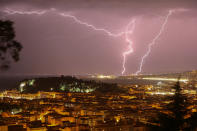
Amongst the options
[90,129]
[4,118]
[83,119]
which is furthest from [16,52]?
[83,119]

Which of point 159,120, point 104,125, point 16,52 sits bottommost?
point 104,125

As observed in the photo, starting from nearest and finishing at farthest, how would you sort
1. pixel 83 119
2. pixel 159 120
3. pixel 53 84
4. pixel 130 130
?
pixel 159 120 < pixel 130 130 < pixel 83 119 < pixel 53 84

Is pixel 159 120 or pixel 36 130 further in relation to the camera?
pixel 36 130

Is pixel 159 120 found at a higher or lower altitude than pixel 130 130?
higher

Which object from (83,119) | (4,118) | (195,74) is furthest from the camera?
(195,74)

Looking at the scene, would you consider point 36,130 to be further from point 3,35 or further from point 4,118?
point 3,35

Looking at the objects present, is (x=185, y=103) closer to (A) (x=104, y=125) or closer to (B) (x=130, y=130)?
(B) (x=130, y=130)

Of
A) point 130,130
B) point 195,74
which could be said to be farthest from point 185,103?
point 195,74

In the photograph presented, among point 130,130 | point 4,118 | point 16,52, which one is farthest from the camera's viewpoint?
point 4,118

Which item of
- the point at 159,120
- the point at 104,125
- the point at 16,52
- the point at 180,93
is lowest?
the point at 104,125
